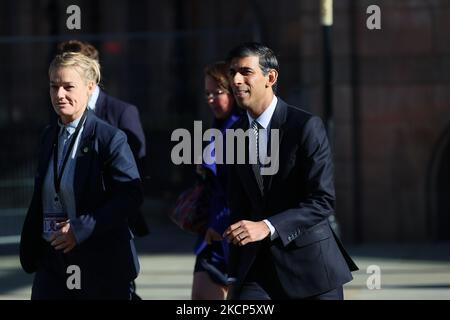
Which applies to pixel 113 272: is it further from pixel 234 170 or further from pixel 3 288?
pixel 3 288

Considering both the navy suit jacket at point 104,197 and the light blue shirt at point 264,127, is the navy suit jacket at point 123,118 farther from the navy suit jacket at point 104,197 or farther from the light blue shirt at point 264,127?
the light blue shirt at point 264,127

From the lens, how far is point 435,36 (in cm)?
1271

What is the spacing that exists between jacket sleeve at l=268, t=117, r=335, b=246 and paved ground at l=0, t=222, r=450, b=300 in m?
4.23

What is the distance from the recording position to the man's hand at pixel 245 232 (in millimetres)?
4715

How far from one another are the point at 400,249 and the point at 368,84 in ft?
6.62

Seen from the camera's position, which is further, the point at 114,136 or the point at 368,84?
the point at 368,84

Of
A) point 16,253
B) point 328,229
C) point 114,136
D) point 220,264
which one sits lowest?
point 16,253

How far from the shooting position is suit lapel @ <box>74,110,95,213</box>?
5.14 meters

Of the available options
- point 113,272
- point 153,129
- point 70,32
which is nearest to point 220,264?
point 113,272

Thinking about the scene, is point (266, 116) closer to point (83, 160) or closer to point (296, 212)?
point (296, 212)

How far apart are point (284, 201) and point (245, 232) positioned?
0.35m

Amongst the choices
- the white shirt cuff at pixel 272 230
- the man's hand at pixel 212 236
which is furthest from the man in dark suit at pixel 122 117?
the white shirt cuff at pixel 272 230

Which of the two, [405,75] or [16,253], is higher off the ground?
[405,75]

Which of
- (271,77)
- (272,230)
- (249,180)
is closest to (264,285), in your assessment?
(272,230)
